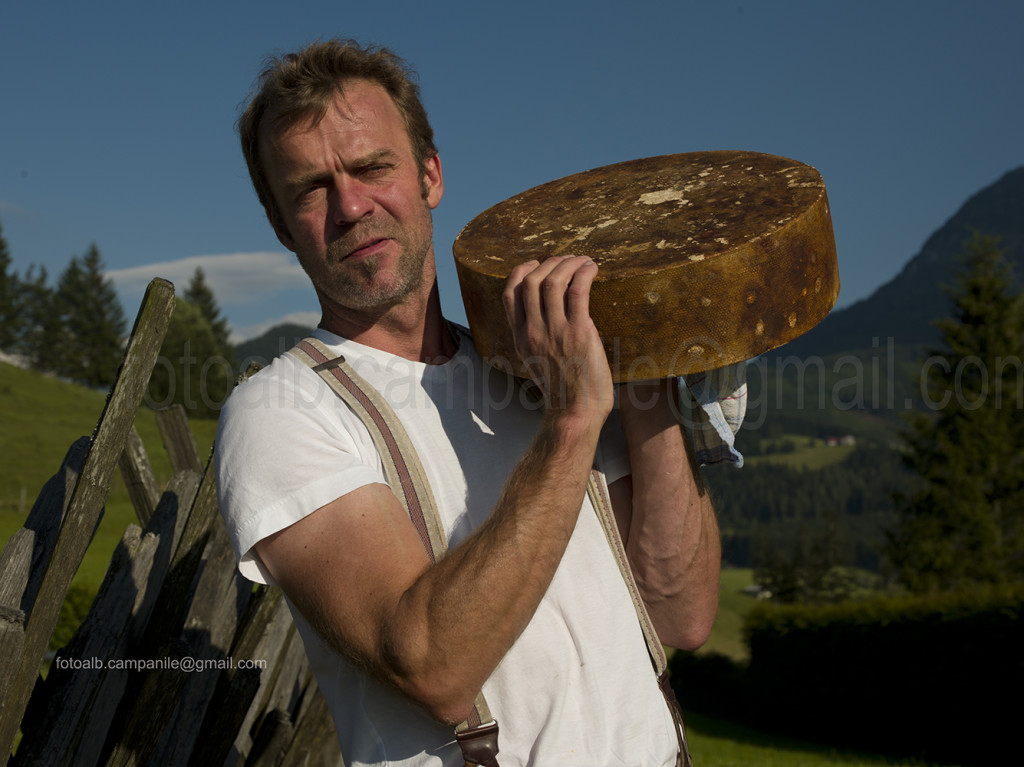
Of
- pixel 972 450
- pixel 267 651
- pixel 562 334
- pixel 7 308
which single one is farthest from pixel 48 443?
pixel 7 308

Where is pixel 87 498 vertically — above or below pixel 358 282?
below

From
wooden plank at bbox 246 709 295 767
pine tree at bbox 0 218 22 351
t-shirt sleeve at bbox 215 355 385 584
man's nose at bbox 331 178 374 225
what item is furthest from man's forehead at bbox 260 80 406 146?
pine tree at bbox 0 218 22 351

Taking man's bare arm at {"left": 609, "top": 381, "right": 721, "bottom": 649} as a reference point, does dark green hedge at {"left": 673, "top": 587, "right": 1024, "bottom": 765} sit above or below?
below

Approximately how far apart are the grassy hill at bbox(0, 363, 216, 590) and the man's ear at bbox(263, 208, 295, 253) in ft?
39.7

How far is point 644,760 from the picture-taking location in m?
1.61

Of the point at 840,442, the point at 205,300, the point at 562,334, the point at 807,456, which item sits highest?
the point at 562,334

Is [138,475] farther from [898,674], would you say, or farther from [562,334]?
[898,674]

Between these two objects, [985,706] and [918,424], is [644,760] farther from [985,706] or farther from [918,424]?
[918,424]

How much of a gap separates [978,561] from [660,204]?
2840 centimetres

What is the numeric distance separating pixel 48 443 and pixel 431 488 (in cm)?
3369

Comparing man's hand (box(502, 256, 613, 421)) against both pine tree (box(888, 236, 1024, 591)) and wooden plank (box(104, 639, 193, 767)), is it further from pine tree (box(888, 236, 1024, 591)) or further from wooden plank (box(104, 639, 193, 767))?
pine tree (box(888, 236, 1024, 591))

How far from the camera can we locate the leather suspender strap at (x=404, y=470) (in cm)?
150

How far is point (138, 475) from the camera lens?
3316mm

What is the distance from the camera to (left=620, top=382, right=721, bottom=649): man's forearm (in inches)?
78.5
